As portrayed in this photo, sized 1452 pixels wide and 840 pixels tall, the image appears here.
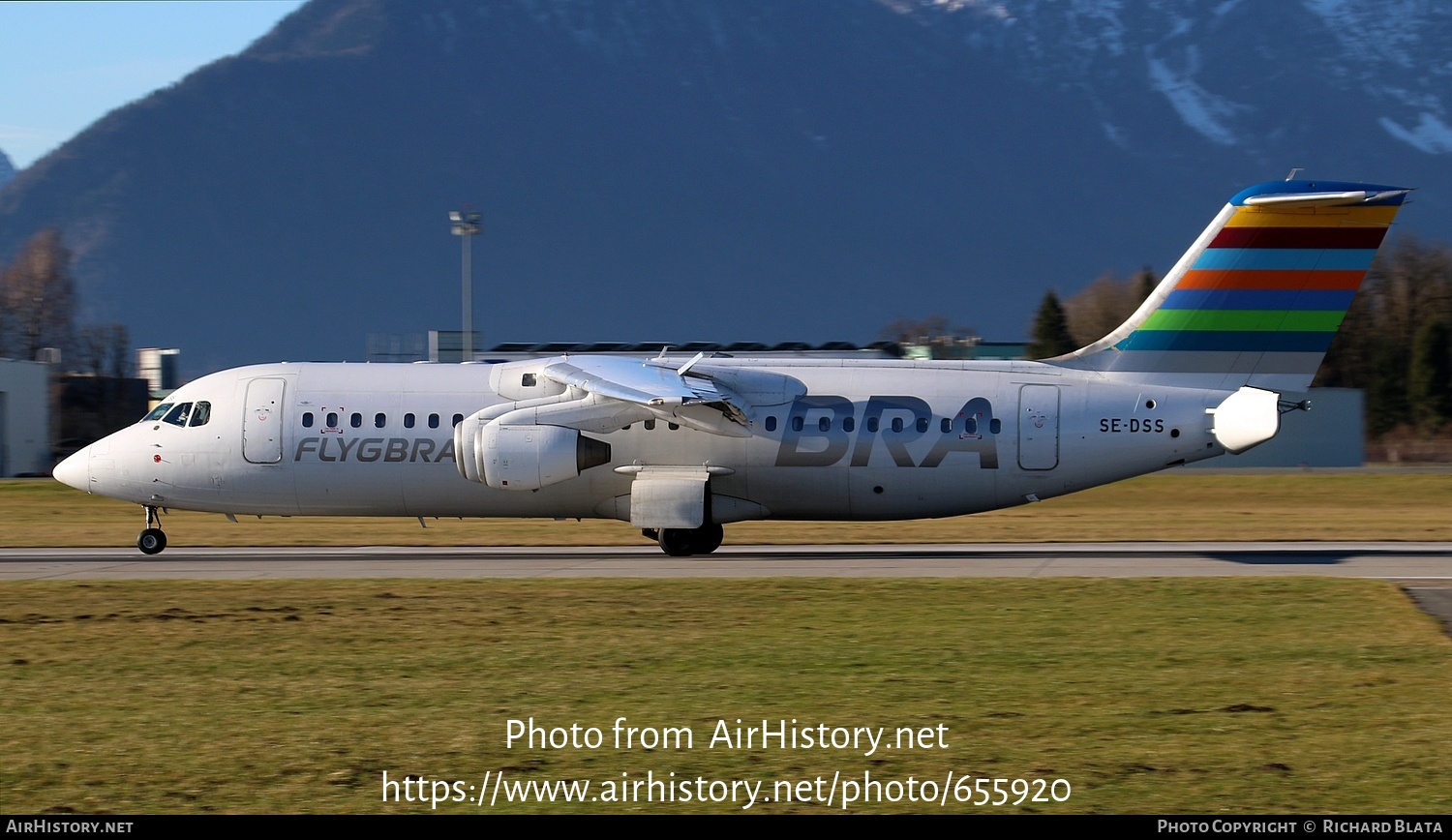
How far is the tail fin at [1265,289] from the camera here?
77.6 ft

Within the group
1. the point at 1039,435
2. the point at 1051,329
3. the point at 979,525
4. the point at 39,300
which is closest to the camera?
the point at 1039,435

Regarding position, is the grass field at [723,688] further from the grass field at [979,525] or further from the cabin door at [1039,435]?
the grass field at [979,525]

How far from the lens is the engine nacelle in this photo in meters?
24.2

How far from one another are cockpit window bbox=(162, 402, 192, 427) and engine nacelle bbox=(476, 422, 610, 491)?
606cm

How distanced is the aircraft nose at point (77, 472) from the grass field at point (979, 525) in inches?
104

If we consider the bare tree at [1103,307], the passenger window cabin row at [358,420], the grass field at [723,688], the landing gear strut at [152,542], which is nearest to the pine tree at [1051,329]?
the bare tree at [1103,307]

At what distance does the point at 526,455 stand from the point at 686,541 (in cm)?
340

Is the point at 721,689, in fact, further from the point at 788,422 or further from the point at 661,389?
the point at 788,422

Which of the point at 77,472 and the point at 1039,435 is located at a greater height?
the point at 1039,435

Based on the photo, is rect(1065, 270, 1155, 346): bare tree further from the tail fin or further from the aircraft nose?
the aircraft nose

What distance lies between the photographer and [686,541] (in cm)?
2559

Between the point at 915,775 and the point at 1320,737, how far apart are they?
331 centimetres

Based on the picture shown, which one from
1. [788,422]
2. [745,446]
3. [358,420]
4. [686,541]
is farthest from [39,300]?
[788,422]

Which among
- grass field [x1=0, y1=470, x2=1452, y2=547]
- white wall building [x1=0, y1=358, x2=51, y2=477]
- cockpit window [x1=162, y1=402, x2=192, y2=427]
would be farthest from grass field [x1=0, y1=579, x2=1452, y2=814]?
white wall building [x1=0, y1=358, x2=51, y2=477]
